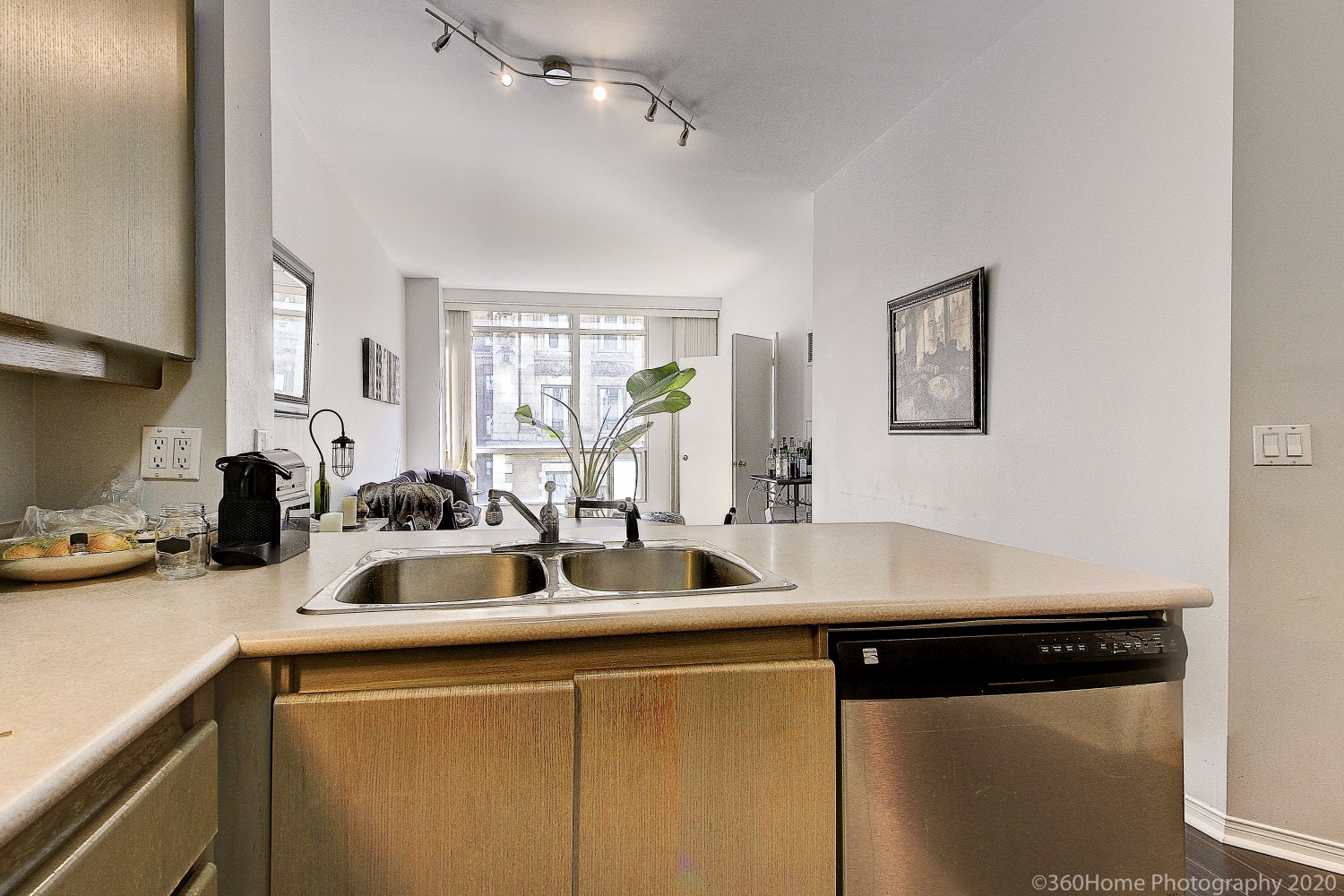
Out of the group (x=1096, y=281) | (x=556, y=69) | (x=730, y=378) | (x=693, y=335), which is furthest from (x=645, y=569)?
(x=693, y=335)

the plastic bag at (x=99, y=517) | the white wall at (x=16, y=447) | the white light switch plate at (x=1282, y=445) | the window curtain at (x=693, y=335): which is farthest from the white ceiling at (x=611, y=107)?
the window curtain at (x=693, y=335)

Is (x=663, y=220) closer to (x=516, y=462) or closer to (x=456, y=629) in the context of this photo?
(x=516, y=462)

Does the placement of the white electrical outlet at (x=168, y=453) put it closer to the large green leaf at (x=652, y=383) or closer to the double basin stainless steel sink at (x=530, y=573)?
the double basin stainless steel sink at (x=530, y=573)

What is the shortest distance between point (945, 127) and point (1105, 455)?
1765 mm

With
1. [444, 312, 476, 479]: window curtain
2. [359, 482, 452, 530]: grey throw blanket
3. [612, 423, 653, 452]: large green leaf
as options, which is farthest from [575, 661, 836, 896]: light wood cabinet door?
[444, 312, 476, 479]: window curtain

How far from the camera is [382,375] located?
5516 mm

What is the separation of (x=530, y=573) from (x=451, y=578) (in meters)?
0.17

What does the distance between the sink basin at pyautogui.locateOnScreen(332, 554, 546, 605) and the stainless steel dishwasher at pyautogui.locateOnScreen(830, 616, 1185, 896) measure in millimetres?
675

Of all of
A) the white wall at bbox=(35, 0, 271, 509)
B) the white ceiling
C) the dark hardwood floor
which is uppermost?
the white ceiling

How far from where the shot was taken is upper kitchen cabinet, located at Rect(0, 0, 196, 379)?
3.12 ft

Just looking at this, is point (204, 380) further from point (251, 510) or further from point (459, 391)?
point (459, 391)

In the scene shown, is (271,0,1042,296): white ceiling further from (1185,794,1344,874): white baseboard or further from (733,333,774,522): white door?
(1185,794,1344,874): white baseboard

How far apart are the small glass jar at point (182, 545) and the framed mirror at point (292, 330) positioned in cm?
206

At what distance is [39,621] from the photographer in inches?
37.7
